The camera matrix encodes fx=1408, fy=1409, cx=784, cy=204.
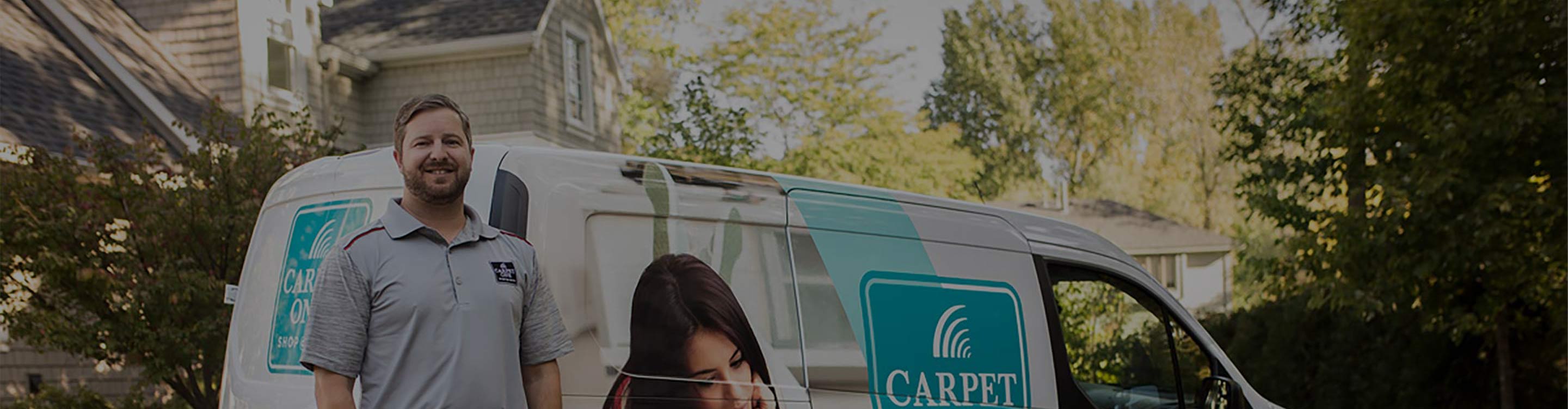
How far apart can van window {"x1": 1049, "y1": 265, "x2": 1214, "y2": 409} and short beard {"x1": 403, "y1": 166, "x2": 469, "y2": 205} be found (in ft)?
11.5

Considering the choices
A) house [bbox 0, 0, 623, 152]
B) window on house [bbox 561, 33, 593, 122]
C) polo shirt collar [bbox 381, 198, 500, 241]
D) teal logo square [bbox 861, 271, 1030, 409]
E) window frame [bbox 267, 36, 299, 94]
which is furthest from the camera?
window on house [bbox 561, 33, 593, 122]

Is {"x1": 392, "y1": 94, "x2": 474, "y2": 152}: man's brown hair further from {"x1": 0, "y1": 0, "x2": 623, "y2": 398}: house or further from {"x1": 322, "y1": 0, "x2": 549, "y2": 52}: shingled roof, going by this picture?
{"x1": 322, "y1": 0, "x2": 549, "y2": 52}: shingled roof

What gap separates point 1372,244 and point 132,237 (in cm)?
1097

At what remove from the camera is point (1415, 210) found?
13.3 meters

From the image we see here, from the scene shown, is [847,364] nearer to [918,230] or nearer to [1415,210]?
[918,230]

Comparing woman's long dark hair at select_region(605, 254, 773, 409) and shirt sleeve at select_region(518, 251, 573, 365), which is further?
woman's long dark hair at select_region(605, 254, 773, 409)

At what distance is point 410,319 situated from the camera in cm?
324

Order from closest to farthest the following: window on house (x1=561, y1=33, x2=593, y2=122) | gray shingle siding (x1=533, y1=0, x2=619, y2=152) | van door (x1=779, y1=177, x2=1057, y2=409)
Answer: van door (x1=779, y1=177, x2=1057, y2=409) → gray shingle siding (x1=533, y1=0, x2=619, y2=152) → window on house (x1=561, y1=33, x2=593, y2=122)

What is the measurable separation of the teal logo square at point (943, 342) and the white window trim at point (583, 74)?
1409cm

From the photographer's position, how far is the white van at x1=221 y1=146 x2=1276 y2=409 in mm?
4566

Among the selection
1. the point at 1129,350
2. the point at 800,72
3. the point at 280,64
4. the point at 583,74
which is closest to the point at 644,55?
the point at 800,72

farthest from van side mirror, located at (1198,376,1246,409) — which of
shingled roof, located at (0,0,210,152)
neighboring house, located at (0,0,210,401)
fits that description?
shingled roof, located at (0,0,210,152)

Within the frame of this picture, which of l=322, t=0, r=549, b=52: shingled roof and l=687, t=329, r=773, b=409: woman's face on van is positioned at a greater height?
l=322, t=0, r=549, b=52: shingled roof

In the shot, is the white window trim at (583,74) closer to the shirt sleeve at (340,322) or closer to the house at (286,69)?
the house at (286,69)
